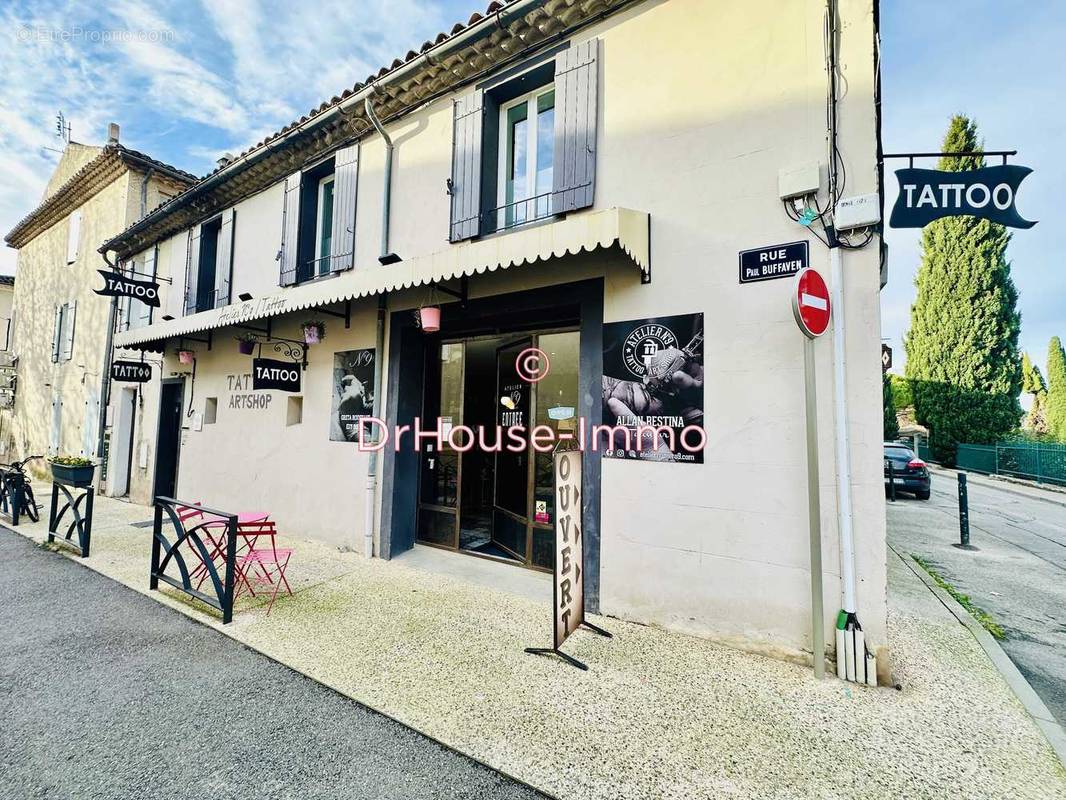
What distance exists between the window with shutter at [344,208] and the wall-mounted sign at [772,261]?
524 centimetres

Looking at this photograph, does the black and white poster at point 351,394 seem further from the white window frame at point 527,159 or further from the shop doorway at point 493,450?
the white window frame at point 527,159

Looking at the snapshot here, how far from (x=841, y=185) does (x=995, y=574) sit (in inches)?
241

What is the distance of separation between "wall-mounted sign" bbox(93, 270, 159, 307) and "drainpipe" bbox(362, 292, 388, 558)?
6131 millimetres

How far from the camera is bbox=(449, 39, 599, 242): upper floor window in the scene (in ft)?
15.4

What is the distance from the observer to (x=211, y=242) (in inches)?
365

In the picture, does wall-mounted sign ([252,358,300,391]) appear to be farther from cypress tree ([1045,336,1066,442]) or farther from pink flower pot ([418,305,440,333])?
cypress tree ([1045,336,1066,442])

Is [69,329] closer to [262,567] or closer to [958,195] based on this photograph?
[262,567]

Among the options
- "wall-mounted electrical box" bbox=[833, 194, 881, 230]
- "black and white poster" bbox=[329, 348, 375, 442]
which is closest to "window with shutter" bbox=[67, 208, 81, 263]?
"black and white poster" bbox=[329, 348, 375, 442]

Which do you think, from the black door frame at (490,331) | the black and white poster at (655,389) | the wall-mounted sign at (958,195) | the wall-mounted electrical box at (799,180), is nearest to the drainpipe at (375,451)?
the black door frame at (490,331)

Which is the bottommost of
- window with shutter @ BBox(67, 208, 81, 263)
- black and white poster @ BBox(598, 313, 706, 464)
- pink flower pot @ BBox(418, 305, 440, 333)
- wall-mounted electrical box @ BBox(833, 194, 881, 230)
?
black and white poster @ BBox(598, 313, 706, 464)

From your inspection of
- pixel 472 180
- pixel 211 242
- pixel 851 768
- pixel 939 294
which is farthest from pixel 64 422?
pixel 939 294

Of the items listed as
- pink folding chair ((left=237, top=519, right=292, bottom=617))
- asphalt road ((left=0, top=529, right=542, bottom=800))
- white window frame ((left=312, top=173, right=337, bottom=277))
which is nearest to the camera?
asphalt road ((left=0, top=529, right=542, bottom=800))

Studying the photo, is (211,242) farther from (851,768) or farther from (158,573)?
(851,768)

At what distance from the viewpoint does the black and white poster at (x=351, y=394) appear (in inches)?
250
